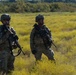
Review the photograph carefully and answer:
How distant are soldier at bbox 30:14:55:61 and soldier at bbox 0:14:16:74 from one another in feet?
3.03

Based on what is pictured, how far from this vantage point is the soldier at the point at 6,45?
7723mm

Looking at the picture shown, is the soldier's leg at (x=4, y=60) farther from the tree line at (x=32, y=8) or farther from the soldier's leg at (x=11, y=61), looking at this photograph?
the tree line at (x=32, y=8)

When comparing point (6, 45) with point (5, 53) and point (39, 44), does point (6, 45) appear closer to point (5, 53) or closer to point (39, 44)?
point (5, 53)

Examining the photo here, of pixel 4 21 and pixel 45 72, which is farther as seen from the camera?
pixel 45 72

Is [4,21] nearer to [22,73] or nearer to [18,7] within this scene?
[22,73]

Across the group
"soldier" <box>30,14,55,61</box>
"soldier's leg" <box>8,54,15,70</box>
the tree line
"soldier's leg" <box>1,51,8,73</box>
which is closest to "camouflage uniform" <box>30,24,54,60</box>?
"soldier" <box>30,14,55,61</box>

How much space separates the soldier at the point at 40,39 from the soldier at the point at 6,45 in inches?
36.3

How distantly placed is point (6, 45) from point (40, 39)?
1.23 meters

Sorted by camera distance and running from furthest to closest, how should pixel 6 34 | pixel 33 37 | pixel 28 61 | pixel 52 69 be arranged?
1. pixel 28 61
2. pixel 33 37
3. pixel 52 69
4. pixel 6 34

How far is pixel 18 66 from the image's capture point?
9609 millimetres

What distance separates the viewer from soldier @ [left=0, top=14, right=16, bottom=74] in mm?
7723

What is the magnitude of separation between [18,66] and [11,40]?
1870mm

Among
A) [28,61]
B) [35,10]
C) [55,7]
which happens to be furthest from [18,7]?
[28,61]

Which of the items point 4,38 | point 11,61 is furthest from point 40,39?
point 4,38
